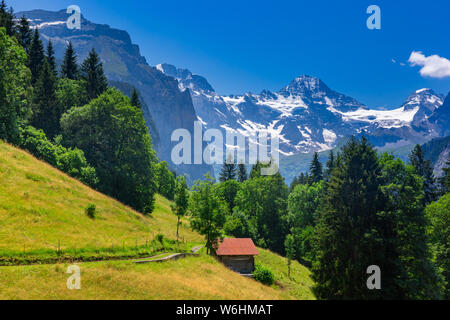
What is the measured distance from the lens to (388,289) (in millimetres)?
24562

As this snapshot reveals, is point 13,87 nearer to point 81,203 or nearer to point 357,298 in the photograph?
point 81,203

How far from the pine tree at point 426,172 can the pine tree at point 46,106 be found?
2705 inches

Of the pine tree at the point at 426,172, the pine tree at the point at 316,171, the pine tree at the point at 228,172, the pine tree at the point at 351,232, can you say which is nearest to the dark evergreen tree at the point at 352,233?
the pine tree at the point at 351,232

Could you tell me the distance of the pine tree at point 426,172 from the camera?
2171 inches

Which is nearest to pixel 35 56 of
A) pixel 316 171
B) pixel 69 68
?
pixel 69 68

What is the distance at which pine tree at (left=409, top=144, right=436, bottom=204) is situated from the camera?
5515 cm

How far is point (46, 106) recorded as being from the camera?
47656mm

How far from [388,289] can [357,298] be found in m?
2.74

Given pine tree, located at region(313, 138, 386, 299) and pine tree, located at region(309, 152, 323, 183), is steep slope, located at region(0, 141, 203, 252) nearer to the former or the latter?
pine tree, located at region(313, 138, 386, 299)

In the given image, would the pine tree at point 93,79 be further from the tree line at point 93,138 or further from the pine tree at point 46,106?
the pine tree at point 46,106

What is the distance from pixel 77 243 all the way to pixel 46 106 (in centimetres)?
3410

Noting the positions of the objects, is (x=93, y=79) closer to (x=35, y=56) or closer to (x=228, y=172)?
(x=35, y=56)

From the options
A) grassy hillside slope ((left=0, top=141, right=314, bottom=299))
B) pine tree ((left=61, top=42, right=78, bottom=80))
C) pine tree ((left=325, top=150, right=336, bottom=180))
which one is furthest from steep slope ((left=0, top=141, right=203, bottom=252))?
pine tree ((left=325, top=150, right=336, bottom=180))
